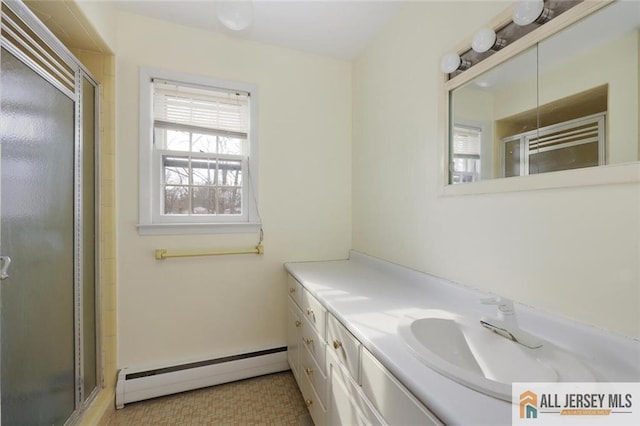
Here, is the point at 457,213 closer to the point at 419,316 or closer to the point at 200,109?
the point at 419,316

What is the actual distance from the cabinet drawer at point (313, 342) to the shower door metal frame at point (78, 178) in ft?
3.96

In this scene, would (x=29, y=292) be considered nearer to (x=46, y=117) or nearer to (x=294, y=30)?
(x=46, y=117)

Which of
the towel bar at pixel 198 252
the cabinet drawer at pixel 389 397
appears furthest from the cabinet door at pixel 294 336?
the cabinet drawer at pixel 389 397

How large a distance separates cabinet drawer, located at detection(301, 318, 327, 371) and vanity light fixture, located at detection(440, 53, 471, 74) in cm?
142

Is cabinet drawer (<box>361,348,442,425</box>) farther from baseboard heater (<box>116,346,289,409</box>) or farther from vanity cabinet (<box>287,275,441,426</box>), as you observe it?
baseboard heater (<box>116,346,289,409</box>)

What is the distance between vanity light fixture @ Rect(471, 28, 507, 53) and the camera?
3.63ft

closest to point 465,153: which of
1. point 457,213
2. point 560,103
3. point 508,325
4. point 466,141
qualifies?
point 466,141

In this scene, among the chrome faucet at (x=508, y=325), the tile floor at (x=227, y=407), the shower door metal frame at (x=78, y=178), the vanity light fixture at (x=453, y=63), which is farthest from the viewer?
the tile floor at (x=227, y=407)

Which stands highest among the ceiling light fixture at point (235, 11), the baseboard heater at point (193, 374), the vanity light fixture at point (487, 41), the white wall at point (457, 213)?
the ceiling light fixture at point (235, 11)

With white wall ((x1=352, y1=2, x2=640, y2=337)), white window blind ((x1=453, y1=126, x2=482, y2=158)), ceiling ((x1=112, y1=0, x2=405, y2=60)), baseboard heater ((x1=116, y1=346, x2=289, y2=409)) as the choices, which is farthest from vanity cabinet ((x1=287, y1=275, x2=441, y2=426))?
ceiling ((x1=112, y1=0, x2=405, y2=60))

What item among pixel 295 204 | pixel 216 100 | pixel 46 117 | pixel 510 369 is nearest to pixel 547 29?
pixel 510 369

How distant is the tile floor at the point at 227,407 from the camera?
1.61 meters

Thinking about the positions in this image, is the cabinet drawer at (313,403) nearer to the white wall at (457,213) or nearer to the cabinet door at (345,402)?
the cabinet door at (345,402)

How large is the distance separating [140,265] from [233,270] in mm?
591
